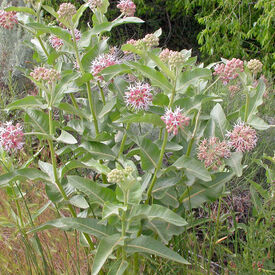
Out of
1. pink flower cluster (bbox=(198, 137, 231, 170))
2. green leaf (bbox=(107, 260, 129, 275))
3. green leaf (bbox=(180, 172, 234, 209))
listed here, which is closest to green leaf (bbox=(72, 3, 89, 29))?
pink flower cluster (bbox=(198, 137, 231, 170))

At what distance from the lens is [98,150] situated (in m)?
1.45

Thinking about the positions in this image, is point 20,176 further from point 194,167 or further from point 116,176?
point 194,167

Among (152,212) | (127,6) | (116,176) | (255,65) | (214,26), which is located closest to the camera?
(116,176)

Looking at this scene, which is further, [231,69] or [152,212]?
[231,69]

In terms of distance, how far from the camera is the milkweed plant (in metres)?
1.25

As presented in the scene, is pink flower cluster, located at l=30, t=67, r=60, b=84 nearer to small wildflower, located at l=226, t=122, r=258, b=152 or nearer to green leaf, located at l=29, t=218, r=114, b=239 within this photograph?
green leaf, located at l=29, t=218, r=114, b=239

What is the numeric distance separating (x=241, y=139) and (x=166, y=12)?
571 centimetres

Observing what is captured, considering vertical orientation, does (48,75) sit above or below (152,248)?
above

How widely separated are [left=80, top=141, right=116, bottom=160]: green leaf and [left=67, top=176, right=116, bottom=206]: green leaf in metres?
0.14

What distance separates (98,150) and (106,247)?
1.18 ft

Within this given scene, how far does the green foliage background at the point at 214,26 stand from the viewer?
15.0 feet

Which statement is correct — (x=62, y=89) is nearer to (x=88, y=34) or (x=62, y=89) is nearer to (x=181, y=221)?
(x=88, y=34)

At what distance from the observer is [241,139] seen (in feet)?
4.33

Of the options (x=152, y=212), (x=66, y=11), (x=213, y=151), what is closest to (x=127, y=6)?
(x=66, y=11)
